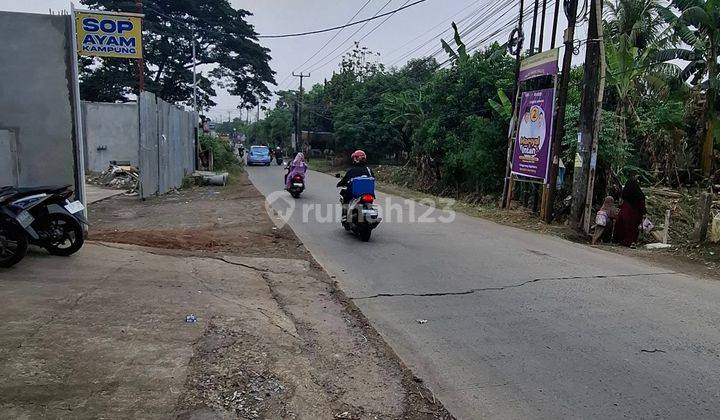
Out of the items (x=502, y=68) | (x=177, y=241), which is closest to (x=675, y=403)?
(x=177, y=241)

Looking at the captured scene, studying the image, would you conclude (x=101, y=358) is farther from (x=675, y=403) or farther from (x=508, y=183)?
(x=508, y=183)

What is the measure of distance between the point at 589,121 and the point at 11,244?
11056 millimetres

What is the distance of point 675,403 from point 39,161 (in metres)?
8.23

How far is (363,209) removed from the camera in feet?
32.3

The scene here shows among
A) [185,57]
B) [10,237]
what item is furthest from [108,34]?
[185,57]

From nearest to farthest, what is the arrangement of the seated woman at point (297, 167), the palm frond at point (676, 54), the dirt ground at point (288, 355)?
the dirt ground at point (288, 355) → the seated woman at point (297, 167) → the palm frond at point (676, 54)

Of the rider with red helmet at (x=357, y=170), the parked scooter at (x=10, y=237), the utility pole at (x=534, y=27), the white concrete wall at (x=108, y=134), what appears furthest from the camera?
the white concrete wall at (x=108, y=134)

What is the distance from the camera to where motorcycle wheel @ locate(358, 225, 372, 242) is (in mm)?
9742

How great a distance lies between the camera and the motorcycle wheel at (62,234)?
22.3 ft

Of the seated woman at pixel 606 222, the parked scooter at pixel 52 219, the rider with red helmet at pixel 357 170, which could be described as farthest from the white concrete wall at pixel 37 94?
the seated woman at pixel 606 222

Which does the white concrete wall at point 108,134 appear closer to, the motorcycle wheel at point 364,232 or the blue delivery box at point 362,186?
the blue delivery box at point 362,186

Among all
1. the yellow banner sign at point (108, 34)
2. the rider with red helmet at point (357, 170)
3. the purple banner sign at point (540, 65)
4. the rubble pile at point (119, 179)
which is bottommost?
the rubble pile at point (119, 179)

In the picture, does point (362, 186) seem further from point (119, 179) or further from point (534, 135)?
point (119, 179)

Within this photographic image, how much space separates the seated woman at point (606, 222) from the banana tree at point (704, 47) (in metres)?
10.2
